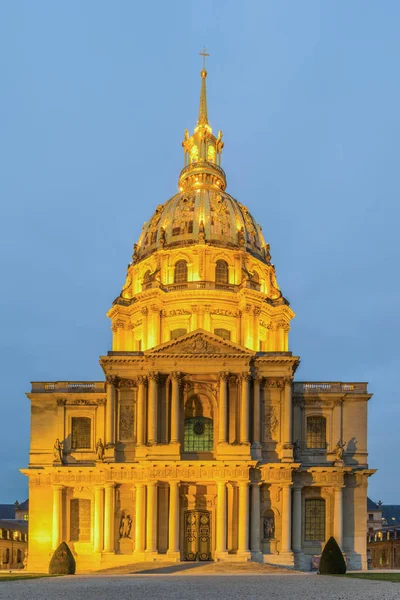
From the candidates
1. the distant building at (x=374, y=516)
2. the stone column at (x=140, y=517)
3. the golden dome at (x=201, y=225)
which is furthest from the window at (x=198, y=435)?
the distant building at (x=374, y=516)

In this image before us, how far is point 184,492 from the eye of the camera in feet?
203

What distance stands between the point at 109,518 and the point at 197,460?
305 inches

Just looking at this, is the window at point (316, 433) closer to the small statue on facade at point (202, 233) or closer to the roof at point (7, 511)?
the small statue on facade at point (202, 233)

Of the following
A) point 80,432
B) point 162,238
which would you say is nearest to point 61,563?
point 80,432

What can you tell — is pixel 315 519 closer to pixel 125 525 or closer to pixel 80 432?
pixel 125 525

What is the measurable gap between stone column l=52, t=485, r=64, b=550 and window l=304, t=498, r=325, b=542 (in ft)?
60.4

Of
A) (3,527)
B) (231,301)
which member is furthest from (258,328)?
(3,527)

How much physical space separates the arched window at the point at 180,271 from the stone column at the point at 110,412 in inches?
571

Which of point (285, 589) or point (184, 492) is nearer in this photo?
point (285, 589)

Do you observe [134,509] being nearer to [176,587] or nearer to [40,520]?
[40,520]

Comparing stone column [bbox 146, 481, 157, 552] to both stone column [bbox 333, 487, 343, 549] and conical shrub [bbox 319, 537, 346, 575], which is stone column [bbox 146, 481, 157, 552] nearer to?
stone column [bbox 333, 487, 343, 549]

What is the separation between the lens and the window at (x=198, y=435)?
6341 cm

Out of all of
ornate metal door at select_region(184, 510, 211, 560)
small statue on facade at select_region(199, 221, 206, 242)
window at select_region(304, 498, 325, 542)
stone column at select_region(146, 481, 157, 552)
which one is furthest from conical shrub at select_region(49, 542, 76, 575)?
small statue on facade at select_region(199, 221, 206, 242)

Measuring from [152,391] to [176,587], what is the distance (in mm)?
30907
